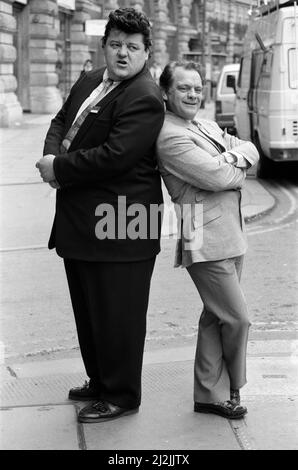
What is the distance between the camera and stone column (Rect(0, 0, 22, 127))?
2397cm

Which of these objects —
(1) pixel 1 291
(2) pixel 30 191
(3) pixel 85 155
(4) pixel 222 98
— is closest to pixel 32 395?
(3) pixel 85 155

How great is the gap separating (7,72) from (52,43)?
18.1 feet

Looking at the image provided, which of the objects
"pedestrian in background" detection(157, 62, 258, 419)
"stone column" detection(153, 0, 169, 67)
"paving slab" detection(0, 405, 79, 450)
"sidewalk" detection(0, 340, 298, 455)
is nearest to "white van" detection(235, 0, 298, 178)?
"sidewalk" detection(0, 340, 298, 455)

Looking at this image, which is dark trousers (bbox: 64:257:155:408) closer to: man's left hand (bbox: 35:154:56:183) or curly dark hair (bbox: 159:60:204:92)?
man's left hand (bbox: 35:154:56:183)

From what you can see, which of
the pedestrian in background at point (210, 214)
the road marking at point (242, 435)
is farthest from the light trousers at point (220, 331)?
the road marking at point (242, 435)

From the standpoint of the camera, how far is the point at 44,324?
6176 millimetres

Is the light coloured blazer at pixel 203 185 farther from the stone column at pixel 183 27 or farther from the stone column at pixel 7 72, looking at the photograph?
the stone column at pixel 183 27

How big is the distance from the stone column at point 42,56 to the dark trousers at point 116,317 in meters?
26.5

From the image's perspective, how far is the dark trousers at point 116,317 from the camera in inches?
159

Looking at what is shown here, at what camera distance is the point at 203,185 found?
3904mm

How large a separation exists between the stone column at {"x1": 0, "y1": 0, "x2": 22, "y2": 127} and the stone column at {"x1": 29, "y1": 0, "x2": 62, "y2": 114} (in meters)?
3.59

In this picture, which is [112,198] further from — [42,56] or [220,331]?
[42,56]
